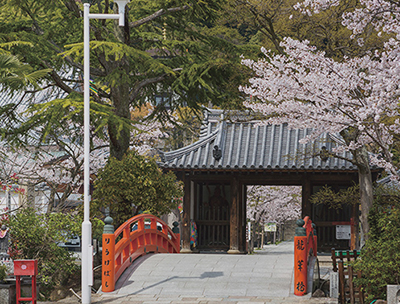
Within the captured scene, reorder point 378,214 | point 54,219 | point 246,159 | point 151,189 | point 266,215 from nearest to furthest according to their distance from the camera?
point 378,214
point 54,219
point 151,189
point 246,159
point 266,215

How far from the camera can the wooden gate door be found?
20.8 metres

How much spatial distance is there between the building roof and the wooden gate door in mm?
1561

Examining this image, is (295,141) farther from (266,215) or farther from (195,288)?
(266,215)

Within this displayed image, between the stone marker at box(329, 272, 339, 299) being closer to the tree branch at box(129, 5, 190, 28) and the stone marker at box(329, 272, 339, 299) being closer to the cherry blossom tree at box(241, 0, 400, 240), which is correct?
the cherry blossom tree at box(241, 0, 400, 240)

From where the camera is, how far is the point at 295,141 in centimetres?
2120


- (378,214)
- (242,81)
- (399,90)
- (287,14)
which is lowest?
(378,214)

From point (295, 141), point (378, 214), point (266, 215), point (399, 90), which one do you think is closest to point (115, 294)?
point (378, 214)

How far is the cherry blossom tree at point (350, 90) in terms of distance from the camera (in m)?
11.6

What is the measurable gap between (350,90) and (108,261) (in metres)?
6.85

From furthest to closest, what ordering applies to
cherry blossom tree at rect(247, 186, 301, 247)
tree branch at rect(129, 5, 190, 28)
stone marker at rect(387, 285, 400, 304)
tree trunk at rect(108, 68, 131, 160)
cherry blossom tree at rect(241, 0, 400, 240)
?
cherry blossom tree at rect(247, 186, 301, 247), tree trunk at rect(108, 68, 131, 160), tree branch at rect(129, 5, 190, 28), cherry blossom tree at rect(241, 0, 400, 240), stone marker at rect(387, 285, 400, 304)

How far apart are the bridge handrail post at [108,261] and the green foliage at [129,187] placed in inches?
128

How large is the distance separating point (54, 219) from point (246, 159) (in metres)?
8.45

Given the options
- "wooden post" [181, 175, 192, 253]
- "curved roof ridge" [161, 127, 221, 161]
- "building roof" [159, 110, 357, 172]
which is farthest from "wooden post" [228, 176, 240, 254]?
"curved roof ridge" [161, 127, 221, 161]

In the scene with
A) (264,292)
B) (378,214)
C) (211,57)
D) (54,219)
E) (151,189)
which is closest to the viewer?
(264,292)
